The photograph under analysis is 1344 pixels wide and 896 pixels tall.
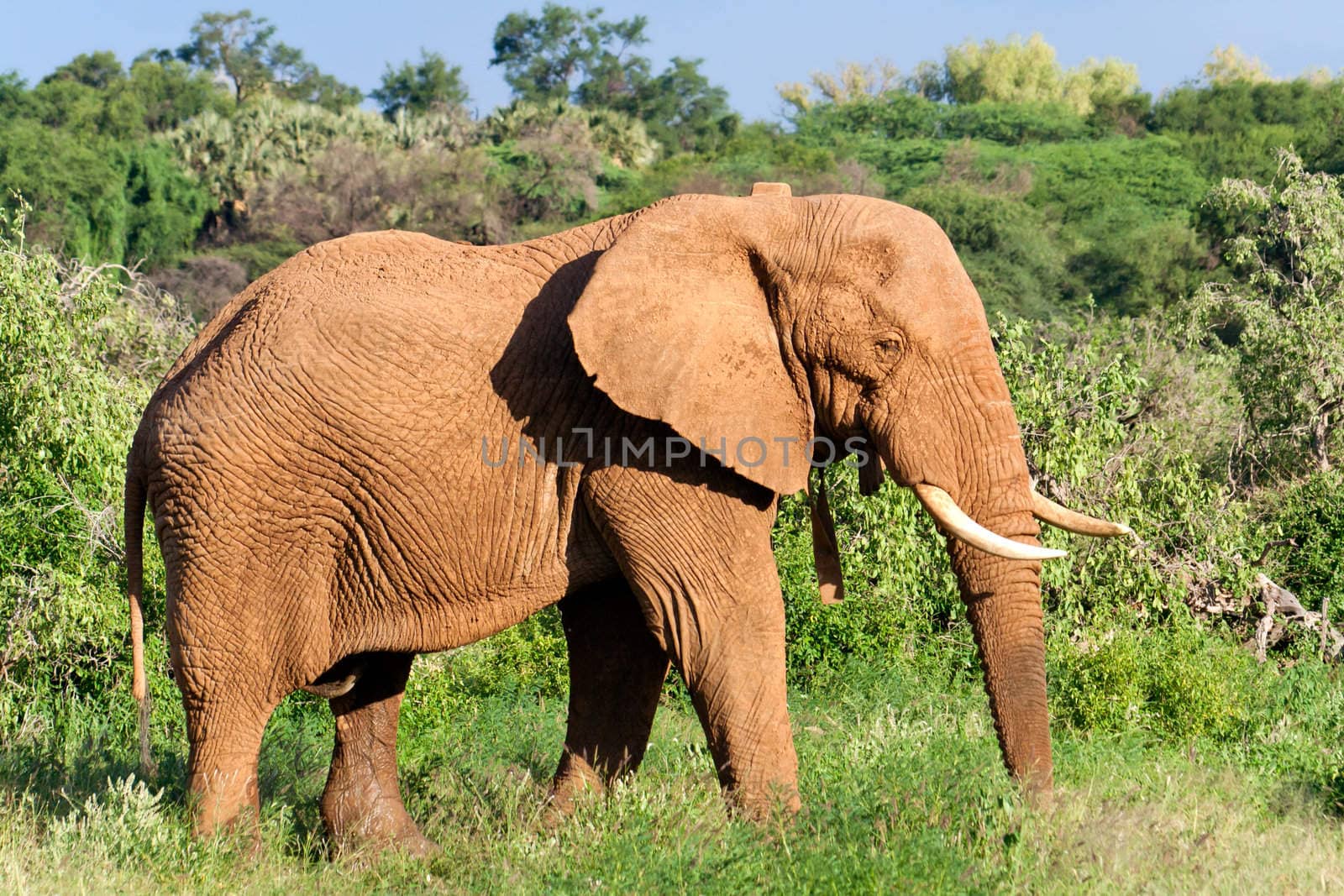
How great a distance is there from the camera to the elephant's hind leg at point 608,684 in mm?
5758

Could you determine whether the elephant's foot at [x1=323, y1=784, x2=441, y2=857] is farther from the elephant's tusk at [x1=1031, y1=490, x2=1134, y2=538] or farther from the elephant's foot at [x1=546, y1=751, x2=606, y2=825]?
the elephant's tusk at [x1=1031, y1=490, x2=1134, y2=538]

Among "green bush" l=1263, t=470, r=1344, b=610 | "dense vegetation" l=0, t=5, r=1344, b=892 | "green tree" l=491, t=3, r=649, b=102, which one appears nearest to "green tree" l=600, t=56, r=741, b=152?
"green tree" l=491, t=3, r=649, b=102

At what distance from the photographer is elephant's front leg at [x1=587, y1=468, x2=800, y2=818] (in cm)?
486

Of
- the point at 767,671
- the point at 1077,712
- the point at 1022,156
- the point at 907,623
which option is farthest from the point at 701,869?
the point at 1022,156

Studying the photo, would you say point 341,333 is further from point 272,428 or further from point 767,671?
point 767,671

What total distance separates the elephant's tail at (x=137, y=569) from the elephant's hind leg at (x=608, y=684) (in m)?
1.47

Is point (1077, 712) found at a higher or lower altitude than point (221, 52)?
lower

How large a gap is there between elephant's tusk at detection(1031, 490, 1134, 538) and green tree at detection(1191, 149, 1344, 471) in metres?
6.80

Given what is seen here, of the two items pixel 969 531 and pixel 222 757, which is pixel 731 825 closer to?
pixel 969 531

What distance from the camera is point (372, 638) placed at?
5301 millimetres

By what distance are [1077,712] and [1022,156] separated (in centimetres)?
3700

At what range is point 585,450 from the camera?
501 centimetres

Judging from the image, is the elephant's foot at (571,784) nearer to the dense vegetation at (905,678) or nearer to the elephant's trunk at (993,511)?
the dense vegetation at (905,678)

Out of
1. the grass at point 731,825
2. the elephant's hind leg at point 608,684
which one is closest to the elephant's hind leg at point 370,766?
the grass at point 731,825
